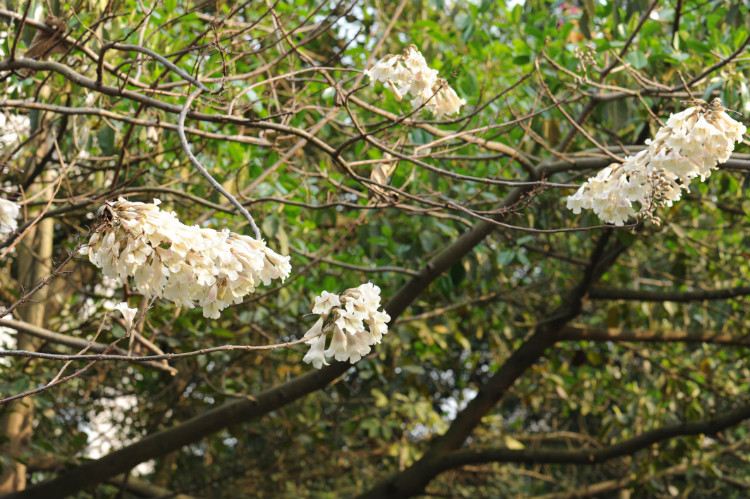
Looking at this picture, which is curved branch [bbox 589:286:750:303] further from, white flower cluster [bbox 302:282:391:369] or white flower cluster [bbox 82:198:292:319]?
white flower cluster [bbox 82:198:292:319]

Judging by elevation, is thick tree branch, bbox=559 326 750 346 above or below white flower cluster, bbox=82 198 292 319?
above

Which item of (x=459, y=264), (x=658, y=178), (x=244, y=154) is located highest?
(x=459, y=264)

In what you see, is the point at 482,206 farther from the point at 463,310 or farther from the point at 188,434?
the point at 188,434

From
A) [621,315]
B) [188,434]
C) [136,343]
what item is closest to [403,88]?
[136,343]

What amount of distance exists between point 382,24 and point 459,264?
147 centimetres

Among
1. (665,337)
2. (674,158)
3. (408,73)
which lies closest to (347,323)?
(674,158)

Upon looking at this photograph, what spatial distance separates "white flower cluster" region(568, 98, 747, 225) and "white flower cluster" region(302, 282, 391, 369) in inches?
25.0

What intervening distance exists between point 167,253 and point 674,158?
1.03 metres

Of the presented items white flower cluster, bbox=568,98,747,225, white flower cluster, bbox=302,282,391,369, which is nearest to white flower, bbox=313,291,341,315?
white flower cluster, bbox=302,282,391,369

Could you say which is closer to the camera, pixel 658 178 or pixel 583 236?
pixel 658 178

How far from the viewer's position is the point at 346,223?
4066 millimetres

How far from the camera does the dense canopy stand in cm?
170

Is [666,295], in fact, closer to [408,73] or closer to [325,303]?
[408,73]

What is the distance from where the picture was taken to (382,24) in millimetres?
4027
